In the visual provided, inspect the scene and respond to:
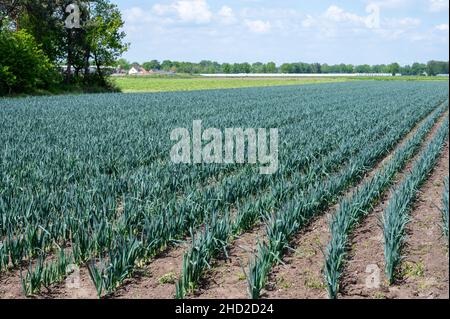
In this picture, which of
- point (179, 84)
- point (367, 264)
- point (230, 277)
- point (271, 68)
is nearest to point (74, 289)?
point (230, 277)

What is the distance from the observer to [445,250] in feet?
17.9

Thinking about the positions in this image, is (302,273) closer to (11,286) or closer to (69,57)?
(11,286)

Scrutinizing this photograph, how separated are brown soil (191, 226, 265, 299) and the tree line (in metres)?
31.1

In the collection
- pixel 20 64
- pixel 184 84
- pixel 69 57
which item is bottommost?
pixel 184 84

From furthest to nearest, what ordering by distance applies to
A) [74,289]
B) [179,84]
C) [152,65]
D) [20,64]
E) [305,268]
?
[152,65]
[179,84]
[20,64]
[305,268]
[74,289]

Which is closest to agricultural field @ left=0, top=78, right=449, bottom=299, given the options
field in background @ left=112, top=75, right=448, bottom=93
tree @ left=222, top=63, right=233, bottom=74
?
field in background @ left=112, top=75, right=448, bottom=93

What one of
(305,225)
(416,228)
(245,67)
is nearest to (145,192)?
(305,225)

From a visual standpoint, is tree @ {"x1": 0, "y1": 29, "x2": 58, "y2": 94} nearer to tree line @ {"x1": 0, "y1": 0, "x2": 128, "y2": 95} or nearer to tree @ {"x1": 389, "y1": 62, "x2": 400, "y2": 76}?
tree line @ {"x1": 0, "y1": 0, "x2": 128, "y2": 95}

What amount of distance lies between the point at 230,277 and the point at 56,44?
138 feet

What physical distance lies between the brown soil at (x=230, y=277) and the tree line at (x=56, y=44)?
3114 cm

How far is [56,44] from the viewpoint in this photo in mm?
42906

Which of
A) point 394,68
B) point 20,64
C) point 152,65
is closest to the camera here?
point 20,64

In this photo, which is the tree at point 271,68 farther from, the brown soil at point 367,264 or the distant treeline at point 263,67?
the brown soil at point 367,264

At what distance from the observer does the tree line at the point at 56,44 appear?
114 feet
